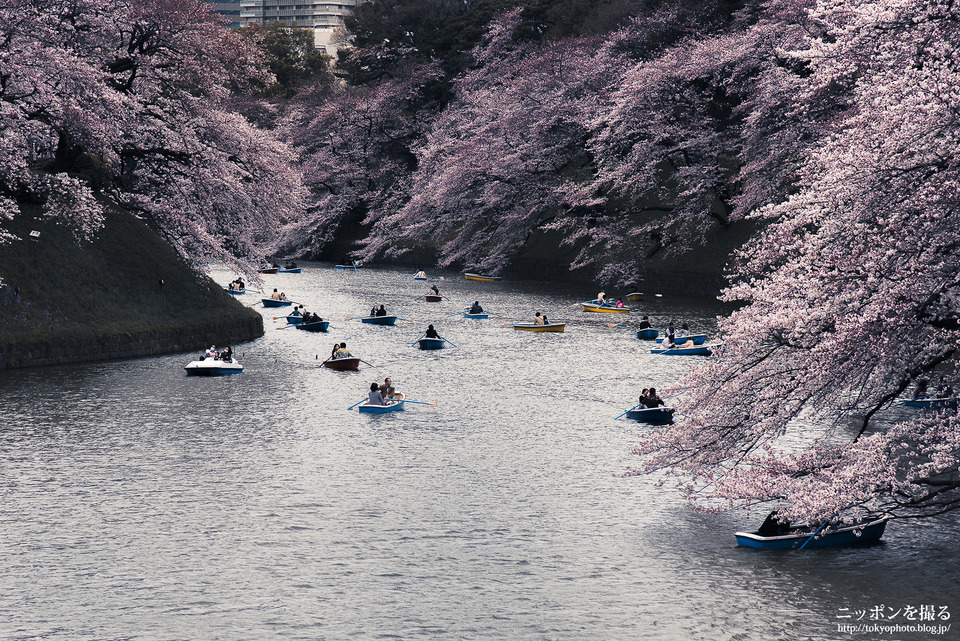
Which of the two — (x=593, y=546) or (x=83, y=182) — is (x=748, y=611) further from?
(x=83, y=182)

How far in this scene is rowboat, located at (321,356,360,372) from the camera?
44781 mm

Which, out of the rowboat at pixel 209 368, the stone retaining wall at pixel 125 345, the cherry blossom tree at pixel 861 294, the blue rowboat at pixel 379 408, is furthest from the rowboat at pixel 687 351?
the cherry blossom tree at pixel 861 294

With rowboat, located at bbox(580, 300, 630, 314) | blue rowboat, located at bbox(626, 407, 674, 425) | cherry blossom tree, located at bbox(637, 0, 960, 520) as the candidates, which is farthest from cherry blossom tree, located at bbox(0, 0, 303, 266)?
cherry blossom tree, located at bbox(637, 0, 960, 520)

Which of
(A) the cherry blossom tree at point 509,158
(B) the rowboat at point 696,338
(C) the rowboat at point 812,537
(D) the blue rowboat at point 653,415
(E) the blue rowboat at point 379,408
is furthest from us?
(A) the cherry blossom tree at point 509,158

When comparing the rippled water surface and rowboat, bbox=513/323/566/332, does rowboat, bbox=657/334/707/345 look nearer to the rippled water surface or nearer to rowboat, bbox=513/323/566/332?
rowboat, bbox=513/323/566/332

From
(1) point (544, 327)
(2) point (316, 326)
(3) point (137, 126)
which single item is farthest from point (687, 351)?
(3) point (137, 126)

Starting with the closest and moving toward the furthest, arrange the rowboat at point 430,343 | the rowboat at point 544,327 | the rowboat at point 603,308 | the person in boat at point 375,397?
the person in boat at point 375,397
the rowboat at point 430,343
the rowboat at point 544,327
the rowboat at point 603,308

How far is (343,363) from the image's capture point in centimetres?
4488

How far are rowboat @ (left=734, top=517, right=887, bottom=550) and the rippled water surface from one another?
0.27m

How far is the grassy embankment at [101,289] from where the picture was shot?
1720 inches

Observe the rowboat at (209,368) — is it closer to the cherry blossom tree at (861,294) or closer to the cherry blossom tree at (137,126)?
the cherry blossom tree at (137,126)

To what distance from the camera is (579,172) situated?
286ft

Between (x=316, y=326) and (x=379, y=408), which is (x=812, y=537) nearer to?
(x=379, y=408)

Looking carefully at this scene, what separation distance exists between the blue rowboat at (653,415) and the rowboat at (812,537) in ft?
39.4
